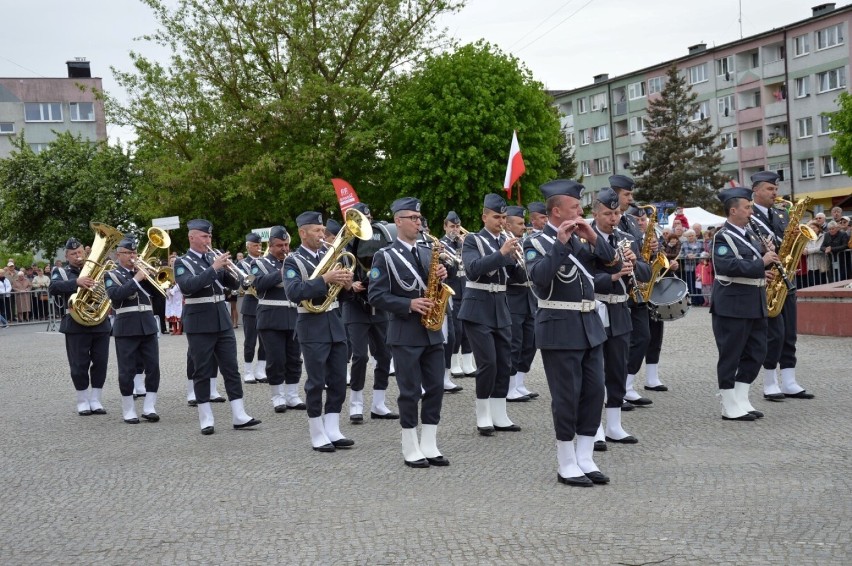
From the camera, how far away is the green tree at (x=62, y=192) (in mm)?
52031

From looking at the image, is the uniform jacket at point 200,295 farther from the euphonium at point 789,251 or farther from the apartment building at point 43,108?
the apartment building at point 43,108

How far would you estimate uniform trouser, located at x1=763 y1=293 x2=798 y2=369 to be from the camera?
11492mm

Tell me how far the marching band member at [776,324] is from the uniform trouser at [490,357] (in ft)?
9.49

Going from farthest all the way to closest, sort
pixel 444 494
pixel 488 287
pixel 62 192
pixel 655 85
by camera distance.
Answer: pixel 655 85 → pixel 62 192 → pixel 488 287 → pixel 444 494

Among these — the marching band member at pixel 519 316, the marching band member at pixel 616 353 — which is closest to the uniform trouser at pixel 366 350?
the marching band member at pixel 519 316

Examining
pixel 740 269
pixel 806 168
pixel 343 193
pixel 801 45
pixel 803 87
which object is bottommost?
pixel 740 269

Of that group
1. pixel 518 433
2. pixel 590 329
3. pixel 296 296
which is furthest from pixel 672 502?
pixel 296 296

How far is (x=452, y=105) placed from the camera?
42.3m

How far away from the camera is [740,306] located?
10711 millimetres

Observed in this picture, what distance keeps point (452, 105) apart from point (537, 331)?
34.7m

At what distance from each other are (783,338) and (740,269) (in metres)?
1.46

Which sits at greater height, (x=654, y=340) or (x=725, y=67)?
(x=725, y=67)

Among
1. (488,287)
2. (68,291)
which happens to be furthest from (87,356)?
(488,287)

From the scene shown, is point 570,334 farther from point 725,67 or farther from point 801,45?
point 725,67
